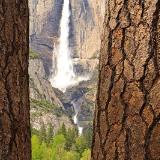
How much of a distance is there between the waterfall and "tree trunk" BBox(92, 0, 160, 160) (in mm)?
138767

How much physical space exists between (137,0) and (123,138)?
23.7 inches

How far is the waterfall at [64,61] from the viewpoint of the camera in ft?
469

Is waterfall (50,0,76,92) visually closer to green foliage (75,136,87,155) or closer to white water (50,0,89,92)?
white water (50,0,89,92)

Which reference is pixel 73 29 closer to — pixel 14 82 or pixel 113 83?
pixel 14 82

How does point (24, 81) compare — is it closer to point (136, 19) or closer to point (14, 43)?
point (14, 43)

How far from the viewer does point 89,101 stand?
139 meters

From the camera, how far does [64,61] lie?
476 feet

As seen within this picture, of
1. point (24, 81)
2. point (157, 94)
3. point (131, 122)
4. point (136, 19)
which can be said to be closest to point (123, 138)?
point (131, 122)

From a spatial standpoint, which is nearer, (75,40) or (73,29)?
(75,40)

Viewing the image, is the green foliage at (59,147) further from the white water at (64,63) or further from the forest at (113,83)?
the white water at (64,63)

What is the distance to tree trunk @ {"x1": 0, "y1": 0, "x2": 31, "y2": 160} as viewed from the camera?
268 cm

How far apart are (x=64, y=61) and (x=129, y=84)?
14283 centimetres

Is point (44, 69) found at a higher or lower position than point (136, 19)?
lower

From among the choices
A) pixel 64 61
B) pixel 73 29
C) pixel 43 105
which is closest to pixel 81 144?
pixel 43 105
